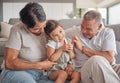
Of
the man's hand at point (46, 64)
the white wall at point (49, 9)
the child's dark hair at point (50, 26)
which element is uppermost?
the white wall at point (49, 9)

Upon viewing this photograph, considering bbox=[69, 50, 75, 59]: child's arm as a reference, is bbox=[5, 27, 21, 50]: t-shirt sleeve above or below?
above

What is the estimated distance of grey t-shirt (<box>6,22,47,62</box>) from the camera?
152 cm

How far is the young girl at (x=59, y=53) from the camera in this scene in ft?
5.14

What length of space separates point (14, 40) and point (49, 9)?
21.1 ft

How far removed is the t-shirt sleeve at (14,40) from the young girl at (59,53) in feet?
0.66

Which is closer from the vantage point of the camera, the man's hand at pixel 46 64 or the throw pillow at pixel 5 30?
the man's hand at pixel 46 64

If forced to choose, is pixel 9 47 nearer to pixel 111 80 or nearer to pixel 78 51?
pixel 78 51

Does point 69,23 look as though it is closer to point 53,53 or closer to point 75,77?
point 53,53

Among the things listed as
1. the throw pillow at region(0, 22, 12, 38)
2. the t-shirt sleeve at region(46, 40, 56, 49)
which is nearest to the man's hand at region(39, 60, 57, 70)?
the t-shirt sleeve at region(46, 40, 56, 49)

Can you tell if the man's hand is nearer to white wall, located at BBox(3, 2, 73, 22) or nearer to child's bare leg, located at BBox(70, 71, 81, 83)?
child's bare leg, located at BBox(70, 71, 81, 83)

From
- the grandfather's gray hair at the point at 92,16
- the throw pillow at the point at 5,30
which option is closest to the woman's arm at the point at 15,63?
the grandfather's gray hair at the point at 92,16

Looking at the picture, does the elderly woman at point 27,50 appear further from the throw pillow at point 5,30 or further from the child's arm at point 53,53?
the throw pillow at point 5,30

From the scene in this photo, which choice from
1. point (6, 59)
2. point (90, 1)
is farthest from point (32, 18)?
point (90, 1)

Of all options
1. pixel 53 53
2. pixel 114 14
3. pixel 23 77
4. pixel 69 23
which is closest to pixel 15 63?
pixel 23 77
